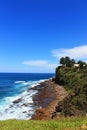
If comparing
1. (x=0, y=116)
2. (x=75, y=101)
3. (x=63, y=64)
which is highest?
(x=63, y=64)

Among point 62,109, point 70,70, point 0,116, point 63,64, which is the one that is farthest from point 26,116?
point 63,64

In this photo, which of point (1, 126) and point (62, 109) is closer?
point (1, 126)

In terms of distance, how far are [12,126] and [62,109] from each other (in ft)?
66.3

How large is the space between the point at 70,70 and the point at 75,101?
6362 centimetres

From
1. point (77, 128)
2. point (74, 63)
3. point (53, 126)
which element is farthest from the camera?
point (74, 63)

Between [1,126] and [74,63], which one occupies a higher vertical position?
[74,63]

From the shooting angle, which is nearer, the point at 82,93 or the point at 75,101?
the point at 75,101

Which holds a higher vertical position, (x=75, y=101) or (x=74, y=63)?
(x=74, y=63)

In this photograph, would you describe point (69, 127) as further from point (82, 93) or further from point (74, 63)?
point (74, 63)

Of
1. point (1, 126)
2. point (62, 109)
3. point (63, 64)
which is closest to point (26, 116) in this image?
point (62, 109)

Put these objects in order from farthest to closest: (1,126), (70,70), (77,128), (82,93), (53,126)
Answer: (70,70) < (82,93) < (1,126) < (53,126) < (77,128)

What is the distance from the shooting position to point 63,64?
389ft

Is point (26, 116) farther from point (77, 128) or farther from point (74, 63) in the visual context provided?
point (74, 63)

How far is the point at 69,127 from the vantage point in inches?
550
